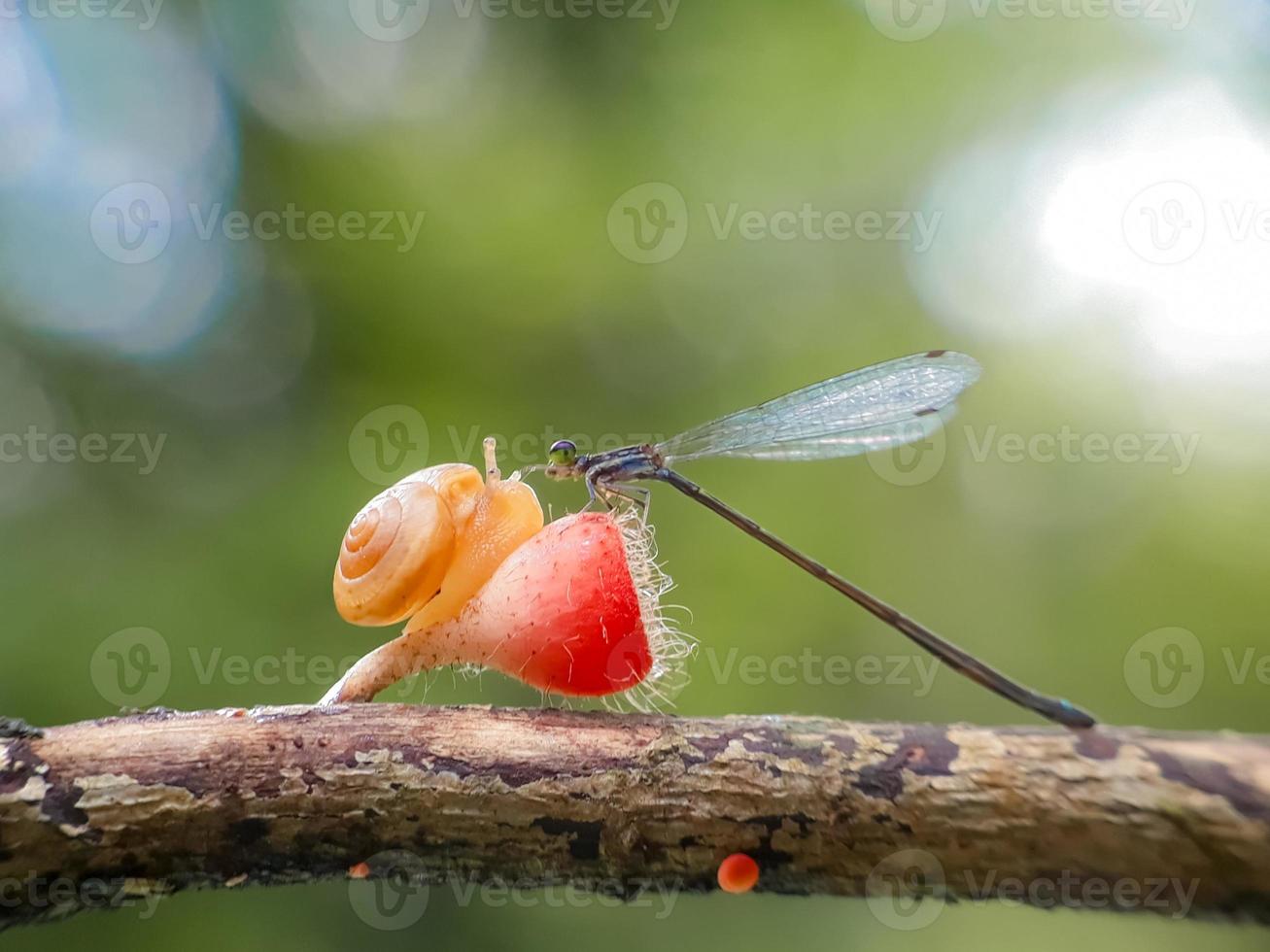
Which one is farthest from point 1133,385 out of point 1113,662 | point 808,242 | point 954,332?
point 808,242

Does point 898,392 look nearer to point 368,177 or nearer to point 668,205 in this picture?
point 668,205
